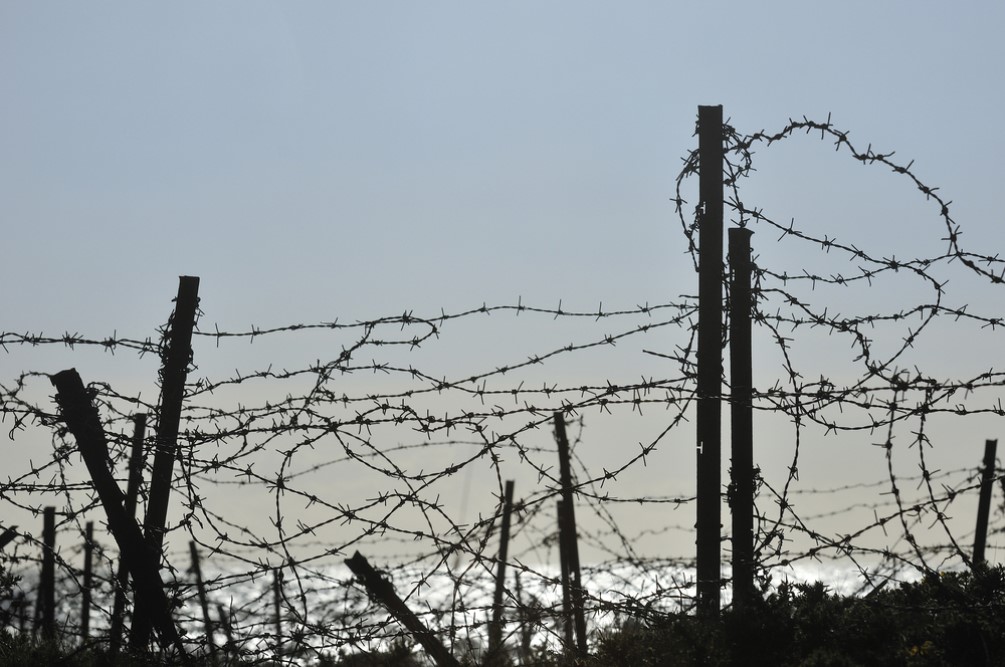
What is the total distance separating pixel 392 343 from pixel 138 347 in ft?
3.91

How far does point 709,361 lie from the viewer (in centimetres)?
480

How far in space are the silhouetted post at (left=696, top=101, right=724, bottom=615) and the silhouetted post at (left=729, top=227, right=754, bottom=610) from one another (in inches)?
3.4

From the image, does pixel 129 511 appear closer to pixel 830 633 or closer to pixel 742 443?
pixel 742 443

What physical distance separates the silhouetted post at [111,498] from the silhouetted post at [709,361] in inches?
90.3

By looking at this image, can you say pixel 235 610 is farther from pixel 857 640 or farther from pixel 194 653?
pixel 857 640

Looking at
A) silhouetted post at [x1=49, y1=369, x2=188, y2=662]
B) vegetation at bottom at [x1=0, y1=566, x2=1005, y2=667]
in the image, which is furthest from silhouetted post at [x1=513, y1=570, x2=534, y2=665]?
silhouetted post at [x1=49, y1=369, x2=188, y2=662]

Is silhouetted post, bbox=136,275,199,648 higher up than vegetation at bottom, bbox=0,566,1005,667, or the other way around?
silhouetted post, bbox=136,275,199,648

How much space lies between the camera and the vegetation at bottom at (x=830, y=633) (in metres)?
4.20

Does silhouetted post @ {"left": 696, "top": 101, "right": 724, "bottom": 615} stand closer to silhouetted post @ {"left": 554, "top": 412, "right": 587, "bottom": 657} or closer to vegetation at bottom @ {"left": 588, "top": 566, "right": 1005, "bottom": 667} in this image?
vegetation at bottom @ {"left": 588, "top": 566, "right": 1005, "bottom": 667}

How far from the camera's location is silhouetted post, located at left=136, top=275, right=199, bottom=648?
4926mm

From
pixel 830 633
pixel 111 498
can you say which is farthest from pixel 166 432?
pixel 830 633

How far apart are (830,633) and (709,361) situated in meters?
1.21

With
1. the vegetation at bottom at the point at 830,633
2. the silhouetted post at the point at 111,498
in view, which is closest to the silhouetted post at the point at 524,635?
the vegetation at bottom at the point at 830,633

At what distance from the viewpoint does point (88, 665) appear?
17.4 ft
